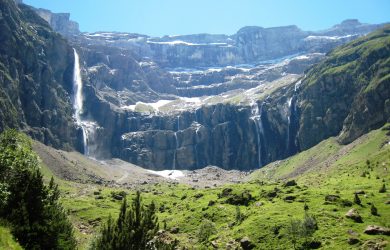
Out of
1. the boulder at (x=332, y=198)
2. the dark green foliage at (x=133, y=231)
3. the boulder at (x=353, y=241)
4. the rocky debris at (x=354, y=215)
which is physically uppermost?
the dark green foliage at (x=133, y=231)

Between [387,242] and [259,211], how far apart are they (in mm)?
37951

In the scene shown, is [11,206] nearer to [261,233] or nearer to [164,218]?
[261,233]

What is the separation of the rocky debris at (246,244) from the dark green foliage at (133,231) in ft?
163

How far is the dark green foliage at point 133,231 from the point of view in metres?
39.5

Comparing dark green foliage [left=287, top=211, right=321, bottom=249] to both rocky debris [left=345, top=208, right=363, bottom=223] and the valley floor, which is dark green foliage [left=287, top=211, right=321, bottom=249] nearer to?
the valley floor

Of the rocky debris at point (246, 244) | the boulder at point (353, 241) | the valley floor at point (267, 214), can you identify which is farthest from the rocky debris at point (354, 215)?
the rocky debris at point (246, 244)

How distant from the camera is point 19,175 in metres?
50.1

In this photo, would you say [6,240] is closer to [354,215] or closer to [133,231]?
[133,231]

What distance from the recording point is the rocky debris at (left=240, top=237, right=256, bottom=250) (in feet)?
284

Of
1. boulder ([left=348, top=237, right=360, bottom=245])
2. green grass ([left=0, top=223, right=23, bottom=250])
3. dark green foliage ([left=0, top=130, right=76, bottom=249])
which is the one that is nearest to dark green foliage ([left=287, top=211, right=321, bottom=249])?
boulder ([left=348, top=237, right=360, bottom=245])

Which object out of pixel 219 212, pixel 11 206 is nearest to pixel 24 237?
pixel 11 206

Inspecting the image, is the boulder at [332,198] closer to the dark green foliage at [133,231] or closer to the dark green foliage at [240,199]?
the dark green foliage at [240,199]

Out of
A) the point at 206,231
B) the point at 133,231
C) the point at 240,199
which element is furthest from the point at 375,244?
the point at 240,199

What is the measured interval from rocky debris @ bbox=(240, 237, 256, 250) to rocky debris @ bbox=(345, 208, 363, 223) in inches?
801
